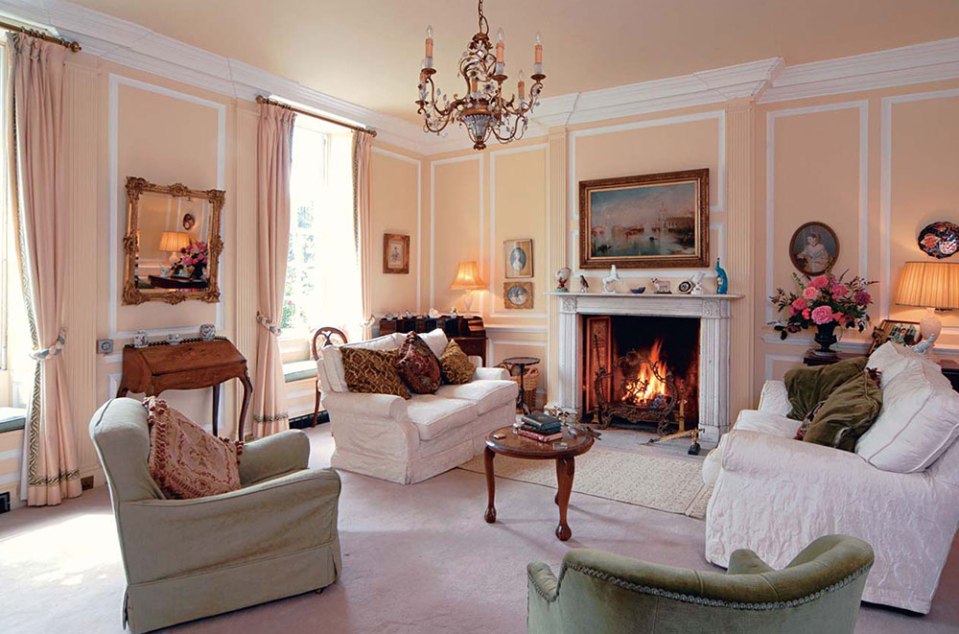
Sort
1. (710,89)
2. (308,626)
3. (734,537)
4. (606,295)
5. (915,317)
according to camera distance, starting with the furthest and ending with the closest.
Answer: (606,295)
(710,89)
(915,317)
(734,537)
(308,626)

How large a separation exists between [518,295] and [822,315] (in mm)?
2908

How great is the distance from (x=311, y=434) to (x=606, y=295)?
9.91 feet

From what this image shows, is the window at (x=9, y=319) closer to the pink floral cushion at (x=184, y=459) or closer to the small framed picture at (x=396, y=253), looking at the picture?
the pink floral cushion at (x=184, y=459)

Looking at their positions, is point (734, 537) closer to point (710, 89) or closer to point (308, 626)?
point (308, 626)

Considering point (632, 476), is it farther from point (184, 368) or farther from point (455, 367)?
point (184, 368)

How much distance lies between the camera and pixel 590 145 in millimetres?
5820

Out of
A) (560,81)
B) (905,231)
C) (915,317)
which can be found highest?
(560,81)

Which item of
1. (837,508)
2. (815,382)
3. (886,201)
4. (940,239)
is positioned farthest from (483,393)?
(940,239)

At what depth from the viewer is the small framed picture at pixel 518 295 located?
6371 mm

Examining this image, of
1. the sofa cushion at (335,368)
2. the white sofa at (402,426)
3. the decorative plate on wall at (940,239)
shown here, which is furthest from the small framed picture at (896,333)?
the sofa cushion at (335,368)

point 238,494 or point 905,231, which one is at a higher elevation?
point 905,231

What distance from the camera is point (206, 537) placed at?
7.77 feet

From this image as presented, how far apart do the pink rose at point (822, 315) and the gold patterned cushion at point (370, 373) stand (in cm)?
317

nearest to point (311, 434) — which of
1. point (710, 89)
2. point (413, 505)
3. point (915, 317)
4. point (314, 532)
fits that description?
point (413, 505)
